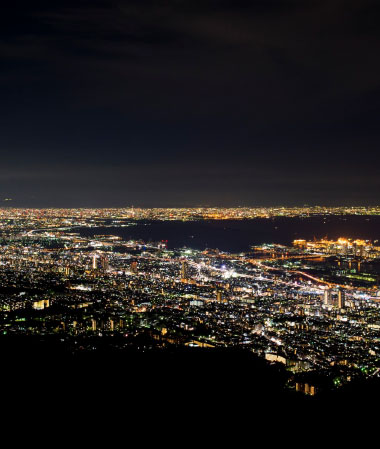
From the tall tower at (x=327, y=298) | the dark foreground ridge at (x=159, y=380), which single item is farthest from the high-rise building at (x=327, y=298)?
the dark foreground ridge at (x=159, y=380)

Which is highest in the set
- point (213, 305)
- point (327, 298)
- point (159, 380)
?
point (159, 380)

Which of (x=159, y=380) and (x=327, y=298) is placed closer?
(x=159, y=380)

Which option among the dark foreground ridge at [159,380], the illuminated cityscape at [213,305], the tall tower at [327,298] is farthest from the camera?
the tall tower at [327,298]

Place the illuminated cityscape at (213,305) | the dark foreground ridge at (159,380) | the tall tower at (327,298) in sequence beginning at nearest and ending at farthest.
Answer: the dark foreground ridge at (159,380)
the illuminated cityscape at (213,305)
the tall tower at (327,298)

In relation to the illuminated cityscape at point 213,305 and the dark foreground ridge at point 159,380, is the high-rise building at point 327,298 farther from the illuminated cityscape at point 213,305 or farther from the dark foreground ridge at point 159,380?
the dark foreground ridge at point 159,380

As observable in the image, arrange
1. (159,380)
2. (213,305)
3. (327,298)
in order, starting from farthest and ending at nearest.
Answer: (327,298)
(213,305)
(159,380)

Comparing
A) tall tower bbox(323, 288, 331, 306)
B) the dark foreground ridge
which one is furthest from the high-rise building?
the dark foreground ridge

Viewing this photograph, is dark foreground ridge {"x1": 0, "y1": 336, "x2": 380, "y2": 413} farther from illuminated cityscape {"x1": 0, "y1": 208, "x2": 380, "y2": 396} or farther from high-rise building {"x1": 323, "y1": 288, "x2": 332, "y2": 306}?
high-rise building {"x1": 323, "y1": 288, "x2": 332, "y2": 306}

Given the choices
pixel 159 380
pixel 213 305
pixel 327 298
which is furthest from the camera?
pixel 327 298

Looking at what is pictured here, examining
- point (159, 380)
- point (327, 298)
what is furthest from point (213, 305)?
point (159, 380)

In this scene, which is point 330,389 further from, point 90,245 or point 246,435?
point 90,245

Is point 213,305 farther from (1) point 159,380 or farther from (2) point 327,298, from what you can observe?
(1) point 159,380
